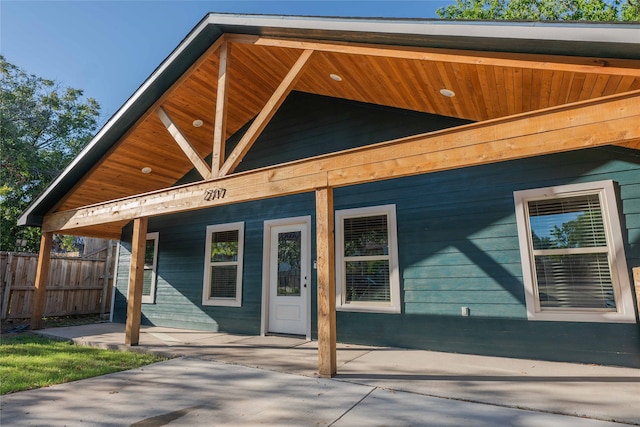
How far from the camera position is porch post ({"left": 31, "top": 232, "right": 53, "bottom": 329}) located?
21.8 ft

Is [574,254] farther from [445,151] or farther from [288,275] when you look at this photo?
[288,275]

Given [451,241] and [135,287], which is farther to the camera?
[135,287]

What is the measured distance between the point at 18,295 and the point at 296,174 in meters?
7.74

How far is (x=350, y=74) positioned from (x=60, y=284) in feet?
27.8

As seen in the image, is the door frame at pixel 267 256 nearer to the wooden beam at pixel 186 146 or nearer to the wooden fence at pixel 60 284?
the wooden beam at pixel 186 146

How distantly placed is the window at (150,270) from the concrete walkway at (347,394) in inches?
145

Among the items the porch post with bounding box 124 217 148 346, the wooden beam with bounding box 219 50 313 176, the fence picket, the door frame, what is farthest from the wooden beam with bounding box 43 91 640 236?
the fence picket

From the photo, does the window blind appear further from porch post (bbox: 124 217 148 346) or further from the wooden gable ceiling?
porch post (bbox: 124 217 148 346)

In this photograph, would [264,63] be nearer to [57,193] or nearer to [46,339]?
[57,193]

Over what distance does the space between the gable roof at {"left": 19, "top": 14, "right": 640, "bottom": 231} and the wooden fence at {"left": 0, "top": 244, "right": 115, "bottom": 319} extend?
1.64 m

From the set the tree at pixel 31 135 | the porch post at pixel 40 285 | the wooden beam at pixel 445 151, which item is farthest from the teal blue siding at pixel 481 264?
the tree at pixel 31 135

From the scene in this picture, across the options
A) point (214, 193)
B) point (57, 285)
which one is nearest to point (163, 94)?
point (214, 193)

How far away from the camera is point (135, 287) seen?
16.7ft

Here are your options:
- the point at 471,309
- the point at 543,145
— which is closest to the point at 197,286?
the point at 471,309
